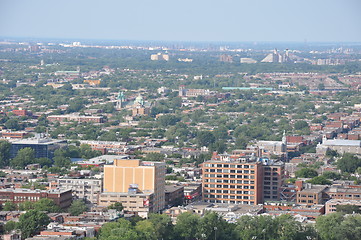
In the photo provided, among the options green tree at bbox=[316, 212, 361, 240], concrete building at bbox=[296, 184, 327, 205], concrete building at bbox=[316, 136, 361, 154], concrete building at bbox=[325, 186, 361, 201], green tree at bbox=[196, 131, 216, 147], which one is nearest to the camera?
green tree at bbox=[316, 212, 361, 240]

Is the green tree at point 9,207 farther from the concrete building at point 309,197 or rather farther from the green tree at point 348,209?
the green tree at point 348,209

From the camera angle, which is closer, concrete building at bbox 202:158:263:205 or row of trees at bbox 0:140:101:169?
concrete building at bbox 202:158:263:205

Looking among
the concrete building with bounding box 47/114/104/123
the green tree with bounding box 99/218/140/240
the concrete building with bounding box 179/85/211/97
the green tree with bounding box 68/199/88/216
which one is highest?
the green tree with bounding box 99/218/140/240

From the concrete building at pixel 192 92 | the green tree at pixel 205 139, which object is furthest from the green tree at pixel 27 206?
the concrete building at pixel 192 92

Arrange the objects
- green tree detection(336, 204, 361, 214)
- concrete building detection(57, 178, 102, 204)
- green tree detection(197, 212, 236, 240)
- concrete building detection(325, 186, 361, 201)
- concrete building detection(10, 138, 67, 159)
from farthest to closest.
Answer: concrete building detection(10, 138, 67, 159) < concrete building detection(325, 186, 361, 201) < concrete building detection(57, 178, 102, 204) < green tree detection(336, 204, 361, 214) < green tree detection(197, 212, 236, 240)

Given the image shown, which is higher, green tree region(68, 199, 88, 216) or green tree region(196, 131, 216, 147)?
green tree region(68, 199, 88, 216)

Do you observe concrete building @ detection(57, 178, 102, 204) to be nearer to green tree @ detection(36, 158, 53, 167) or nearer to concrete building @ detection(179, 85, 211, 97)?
green tree @ detection(36, 158, 53, 167)

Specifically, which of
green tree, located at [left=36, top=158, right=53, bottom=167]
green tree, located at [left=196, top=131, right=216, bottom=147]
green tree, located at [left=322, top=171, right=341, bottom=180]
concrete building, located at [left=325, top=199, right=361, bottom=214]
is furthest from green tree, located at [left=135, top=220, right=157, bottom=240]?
green tree, located at [left=196, top=131, right=216, bottom=147]
